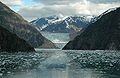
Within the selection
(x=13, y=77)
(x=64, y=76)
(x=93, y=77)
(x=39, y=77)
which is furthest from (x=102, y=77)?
(x=13, y=77)

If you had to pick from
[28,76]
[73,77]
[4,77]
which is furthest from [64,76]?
[4,77]

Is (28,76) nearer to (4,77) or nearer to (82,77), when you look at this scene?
(4,77)

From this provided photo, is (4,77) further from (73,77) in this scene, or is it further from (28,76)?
(73,77)

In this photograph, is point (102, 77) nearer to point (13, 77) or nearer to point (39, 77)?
point (39, 77)

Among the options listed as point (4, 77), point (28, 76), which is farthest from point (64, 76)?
point (4, 77)

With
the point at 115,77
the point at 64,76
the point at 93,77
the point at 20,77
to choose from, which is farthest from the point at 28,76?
the point at 115,77
